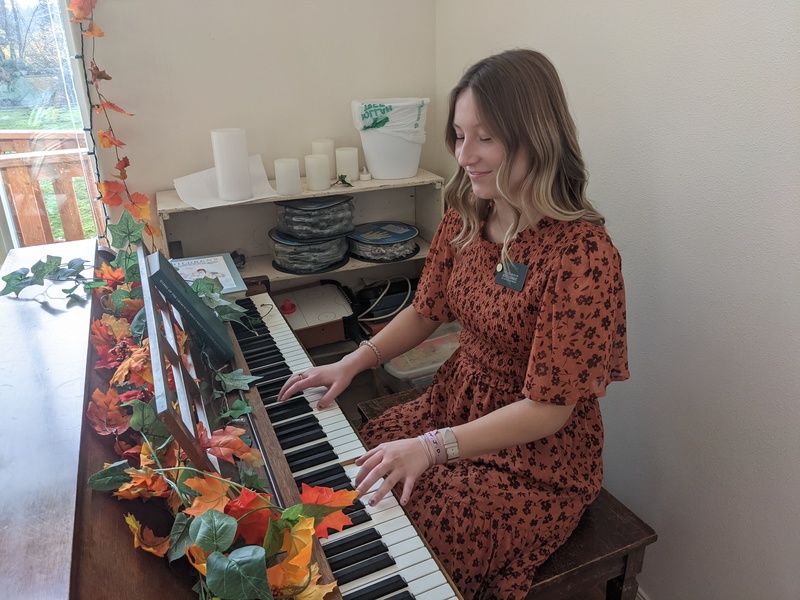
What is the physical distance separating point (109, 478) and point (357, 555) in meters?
0.36

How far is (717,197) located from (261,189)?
125cm

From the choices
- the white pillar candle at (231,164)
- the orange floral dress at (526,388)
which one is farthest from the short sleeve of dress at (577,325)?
the white pillar candle at (231,164)

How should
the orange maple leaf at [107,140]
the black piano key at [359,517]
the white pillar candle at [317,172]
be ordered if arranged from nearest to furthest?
1. the black piano key at [359,517]
2. the orange maple leaf at [107,140]
3. the white pillar candle at [317,172]

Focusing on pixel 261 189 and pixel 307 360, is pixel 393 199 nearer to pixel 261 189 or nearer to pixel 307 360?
pixel 261 189

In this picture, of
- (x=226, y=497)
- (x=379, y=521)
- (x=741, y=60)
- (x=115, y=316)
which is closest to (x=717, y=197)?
(x=741, y=60)

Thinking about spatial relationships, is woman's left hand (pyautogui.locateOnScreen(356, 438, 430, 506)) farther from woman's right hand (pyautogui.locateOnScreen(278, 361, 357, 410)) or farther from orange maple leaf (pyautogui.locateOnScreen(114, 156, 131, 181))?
orange maple leaf (pyautogui.locateOnScreen(114, 156, 131, 181))

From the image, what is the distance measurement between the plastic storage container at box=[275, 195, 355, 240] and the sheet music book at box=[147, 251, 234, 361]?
2.09 feet

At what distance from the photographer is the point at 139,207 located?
69.2 inches

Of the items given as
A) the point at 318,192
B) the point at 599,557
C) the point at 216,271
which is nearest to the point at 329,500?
the point at 599,557

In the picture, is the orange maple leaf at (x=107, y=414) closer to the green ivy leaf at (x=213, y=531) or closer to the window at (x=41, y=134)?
the green ivy leaf at (x=213, y=531)

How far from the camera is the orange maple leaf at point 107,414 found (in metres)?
0.83

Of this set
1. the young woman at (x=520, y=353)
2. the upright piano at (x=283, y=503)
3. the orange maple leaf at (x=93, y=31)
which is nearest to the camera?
the upright piano at (x=283, y=503)

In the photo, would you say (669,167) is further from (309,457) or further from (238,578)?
(238,578)

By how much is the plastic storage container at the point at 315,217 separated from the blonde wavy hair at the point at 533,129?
821 millimetres
